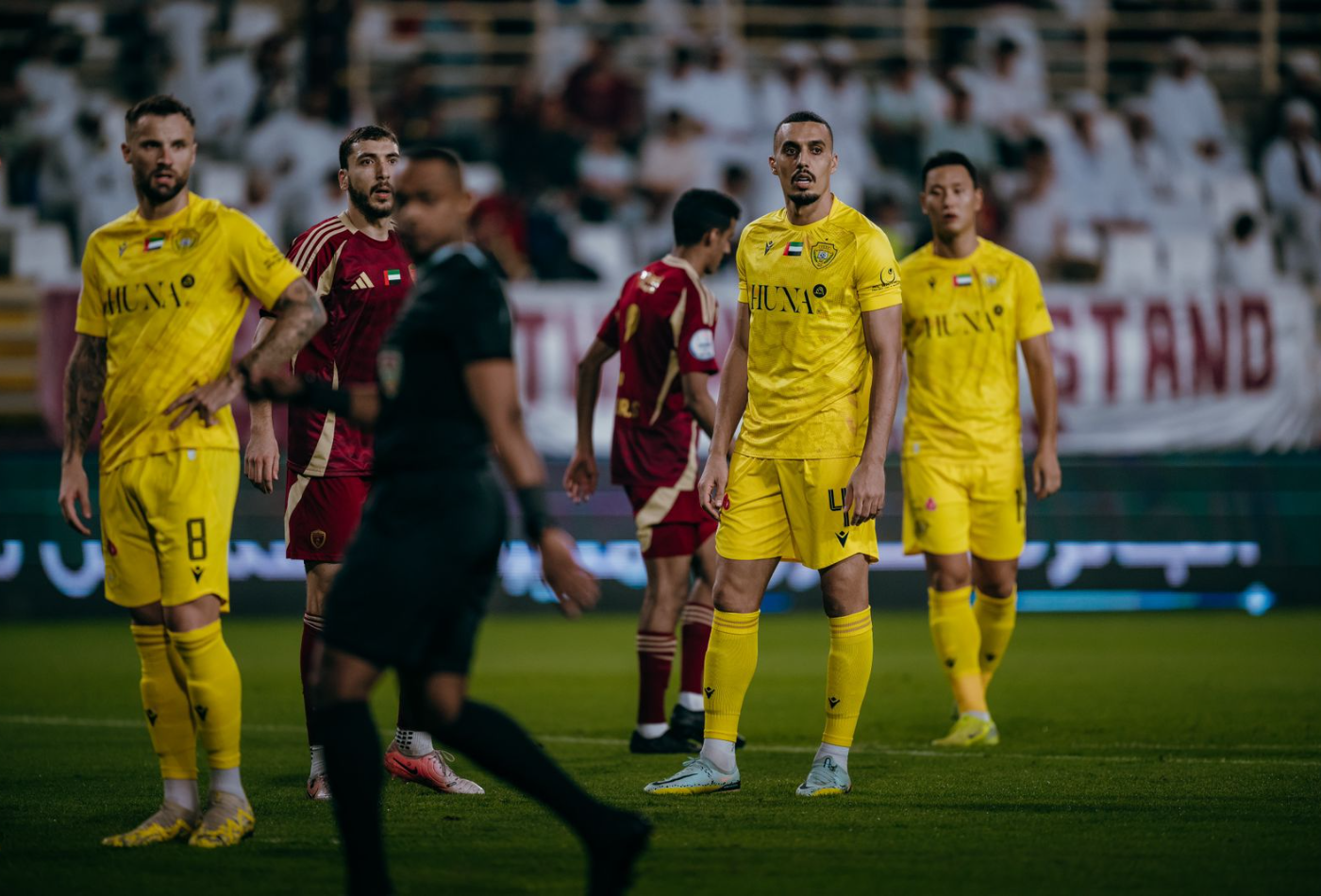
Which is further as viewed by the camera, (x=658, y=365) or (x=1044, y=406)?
(x=1044, y=406)

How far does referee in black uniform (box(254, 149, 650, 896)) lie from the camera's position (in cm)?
465

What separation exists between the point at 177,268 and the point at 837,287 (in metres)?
2.45

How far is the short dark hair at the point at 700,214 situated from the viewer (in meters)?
8.38

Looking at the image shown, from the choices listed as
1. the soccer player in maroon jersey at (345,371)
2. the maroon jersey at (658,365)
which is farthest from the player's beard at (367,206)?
the maroon jersey at (658,365)

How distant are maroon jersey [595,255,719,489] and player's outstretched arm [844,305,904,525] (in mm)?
1658

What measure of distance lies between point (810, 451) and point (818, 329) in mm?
471

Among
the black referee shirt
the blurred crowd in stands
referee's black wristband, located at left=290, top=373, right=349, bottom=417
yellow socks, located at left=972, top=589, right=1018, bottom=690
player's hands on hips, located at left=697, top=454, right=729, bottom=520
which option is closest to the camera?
the black referee shirt

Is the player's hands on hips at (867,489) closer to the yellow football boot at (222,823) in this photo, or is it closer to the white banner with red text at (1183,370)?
the yellow football boot at (222,823)

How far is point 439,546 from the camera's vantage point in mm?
4680

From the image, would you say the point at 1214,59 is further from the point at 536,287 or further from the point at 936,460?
the point at 936,460

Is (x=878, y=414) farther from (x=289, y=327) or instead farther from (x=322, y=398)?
(x=322, y=398)

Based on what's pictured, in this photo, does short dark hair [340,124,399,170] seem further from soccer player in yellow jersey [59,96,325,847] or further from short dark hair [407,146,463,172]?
short dark hair [407,146,463,172]

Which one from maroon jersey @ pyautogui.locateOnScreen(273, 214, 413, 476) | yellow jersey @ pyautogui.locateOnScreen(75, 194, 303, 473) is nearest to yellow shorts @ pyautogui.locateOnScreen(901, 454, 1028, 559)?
maroon jersey @ pyautogui.locateOnScreen(273, 214, 413, 476)

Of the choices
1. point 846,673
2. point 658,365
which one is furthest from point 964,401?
point 846,673
